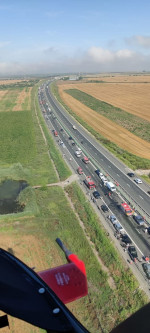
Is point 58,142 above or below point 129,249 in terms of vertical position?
above

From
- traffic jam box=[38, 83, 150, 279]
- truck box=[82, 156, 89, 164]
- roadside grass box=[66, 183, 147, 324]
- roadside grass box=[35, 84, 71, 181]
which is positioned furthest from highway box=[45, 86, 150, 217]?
roadside grass box=[66, 183, 147, 324]

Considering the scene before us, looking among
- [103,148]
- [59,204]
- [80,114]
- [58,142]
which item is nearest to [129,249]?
[59,204]

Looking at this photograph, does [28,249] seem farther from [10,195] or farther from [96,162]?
[96,162]

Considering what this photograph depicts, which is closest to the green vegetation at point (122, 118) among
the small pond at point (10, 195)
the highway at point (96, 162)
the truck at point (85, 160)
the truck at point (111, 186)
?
the highway at point (96, 162)

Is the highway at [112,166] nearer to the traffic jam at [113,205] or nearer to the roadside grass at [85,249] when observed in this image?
the traffic jam at [113,205]

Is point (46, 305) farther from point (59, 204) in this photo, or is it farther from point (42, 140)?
point (42, 140)
